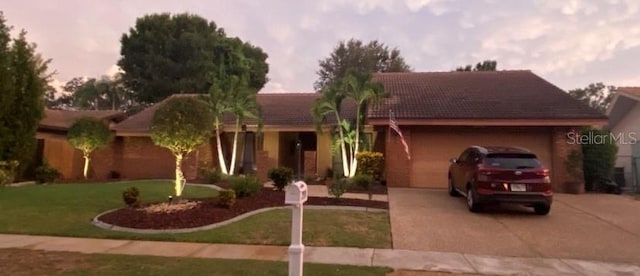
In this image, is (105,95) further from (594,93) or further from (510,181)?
(594,93)

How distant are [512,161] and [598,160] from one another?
765 cm

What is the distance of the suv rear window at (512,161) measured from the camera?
10.3 m

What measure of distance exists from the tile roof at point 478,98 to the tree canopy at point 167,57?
64.3 feet

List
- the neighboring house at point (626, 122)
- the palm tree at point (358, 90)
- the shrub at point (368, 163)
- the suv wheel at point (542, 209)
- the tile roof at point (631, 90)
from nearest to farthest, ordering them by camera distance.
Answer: the suv wheel at point (542, 209) < the palm tree at point (358, 90) < the shrub at point (368, 163) < the neighboring house at point (626, 122) < the tile roof at point (631, 90)

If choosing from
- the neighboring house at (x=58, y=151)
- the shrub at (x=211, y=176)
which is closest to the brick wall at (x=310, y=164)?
the shrub at (x=211, y=176)

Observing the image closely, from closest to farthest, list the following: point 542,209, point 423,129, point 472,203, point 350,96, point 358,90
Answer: point 542,209
point 472,203
point 358,90
point 423,129
point 350,96

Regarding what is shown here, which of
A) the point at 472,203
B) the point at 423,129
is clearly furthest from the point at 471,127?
the point at 472,203

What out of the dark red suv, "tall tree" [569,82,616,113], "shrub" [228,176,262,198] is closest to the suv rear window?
the dark red suv

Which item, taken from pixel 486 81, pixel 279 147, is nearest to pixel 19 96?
pixel 279 147

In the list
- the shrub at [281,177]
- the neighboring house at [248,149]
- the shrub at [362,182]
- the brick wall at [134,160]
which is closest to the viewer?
the shrub at [281,177]

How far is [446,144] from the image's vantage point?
16.3 meters

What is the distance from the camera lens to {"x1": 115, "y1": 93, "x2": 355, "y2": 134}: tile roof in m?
20.4

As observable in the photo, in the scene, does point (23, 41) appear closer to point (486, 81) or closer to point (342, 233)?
point (342, 233)

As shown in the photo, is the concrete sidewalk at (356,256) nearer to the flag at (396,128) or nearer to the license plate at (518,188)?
the license plate at (518,188)
